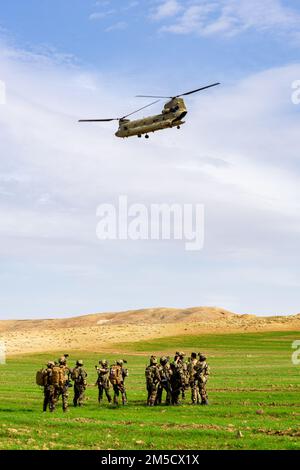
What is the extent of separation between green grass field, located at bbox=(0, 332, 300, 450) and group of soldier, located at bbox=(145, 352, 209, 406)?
582 millimetres

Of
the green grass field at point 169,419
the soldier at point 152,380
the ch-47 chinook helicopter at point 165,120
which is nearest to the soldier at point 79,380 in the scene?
the green grass field at point 169,419

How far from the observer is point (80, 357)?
70.7m

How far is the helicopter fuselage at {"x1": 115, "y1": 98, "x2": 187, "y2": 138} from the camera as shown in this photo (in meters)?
56.1

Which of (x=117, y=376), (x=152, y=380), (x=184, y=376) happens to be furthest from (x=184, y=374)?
(x=117, y=376)

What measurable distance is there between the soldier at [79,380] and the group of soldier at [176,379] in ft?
8.45

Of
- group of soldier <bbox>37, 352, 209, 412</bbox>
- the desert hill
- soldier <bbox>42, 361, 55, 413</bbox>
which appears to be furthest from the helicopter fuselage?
soldier <bbox>42, 361, 55, 413</bbox>

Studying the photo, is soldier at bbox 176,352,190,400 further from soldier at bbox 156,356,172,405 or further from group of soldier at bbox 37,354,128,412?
group of soldier at bbox 37,354,128,412

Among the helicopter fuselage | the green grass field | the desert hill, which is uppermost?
the helicopter fuselage

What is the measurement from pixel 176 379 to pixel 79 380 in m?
3.92

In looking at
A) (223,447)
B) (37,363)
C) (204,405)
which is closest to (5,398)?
(204,405)

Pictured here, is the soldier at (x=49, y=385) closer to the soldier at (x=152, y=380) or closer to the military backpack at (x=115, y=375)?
the military backpack at (x=115, y=375)

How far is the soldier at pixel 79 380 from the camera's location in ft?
99.9
